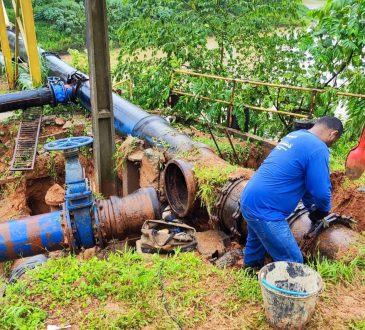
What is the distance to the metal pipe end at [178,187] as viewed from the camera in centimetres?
505

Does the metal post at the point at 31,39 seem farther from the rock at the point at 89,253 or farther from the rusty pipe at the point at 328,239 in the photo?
the rusty pipe at the point at 328,239

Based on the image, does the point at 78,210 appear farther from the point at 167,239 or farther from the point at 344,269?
the point at 344,269

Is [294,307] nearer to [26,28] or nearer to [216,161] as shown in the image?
[216,161]

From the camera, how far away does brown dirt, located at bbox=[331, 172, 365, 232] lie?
4.97 m

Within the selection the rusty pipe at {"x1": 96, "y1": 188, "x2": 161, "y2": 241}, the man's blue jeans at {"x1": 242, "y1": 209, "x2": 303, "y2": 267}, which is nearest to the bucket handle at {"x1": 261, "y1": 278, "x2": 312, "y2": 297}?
the man's blue jeans at {"x1": 242, "y1": 209, "x2": 303, "y2": 267}

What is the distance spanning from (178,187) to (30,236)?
198 centimetres

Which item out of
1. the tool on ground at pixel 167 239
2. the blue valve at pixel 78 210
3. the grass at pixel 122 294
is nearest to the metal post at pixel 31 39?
the blue valve at pixel 78 210

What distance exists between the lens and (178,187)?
5660 mm

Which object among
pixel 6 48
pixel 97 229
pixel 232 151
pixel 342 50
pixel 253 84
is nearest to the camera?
pixel 97 229

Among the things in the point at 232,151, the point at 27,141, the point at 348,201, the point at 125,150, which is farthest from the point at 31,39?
the point at 348,201

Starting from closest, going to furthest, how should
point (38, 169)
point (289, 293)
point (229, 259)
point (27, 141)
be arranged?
point (289, 293) → point (229, 259) → point (38, 169) → point (27, 141)

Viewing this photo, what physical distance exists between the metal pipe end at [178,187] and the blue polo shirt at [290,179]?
4.82 ft

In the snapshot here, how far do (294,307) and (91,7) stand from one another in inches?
172

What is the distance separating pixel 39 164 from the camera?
7.40 m
